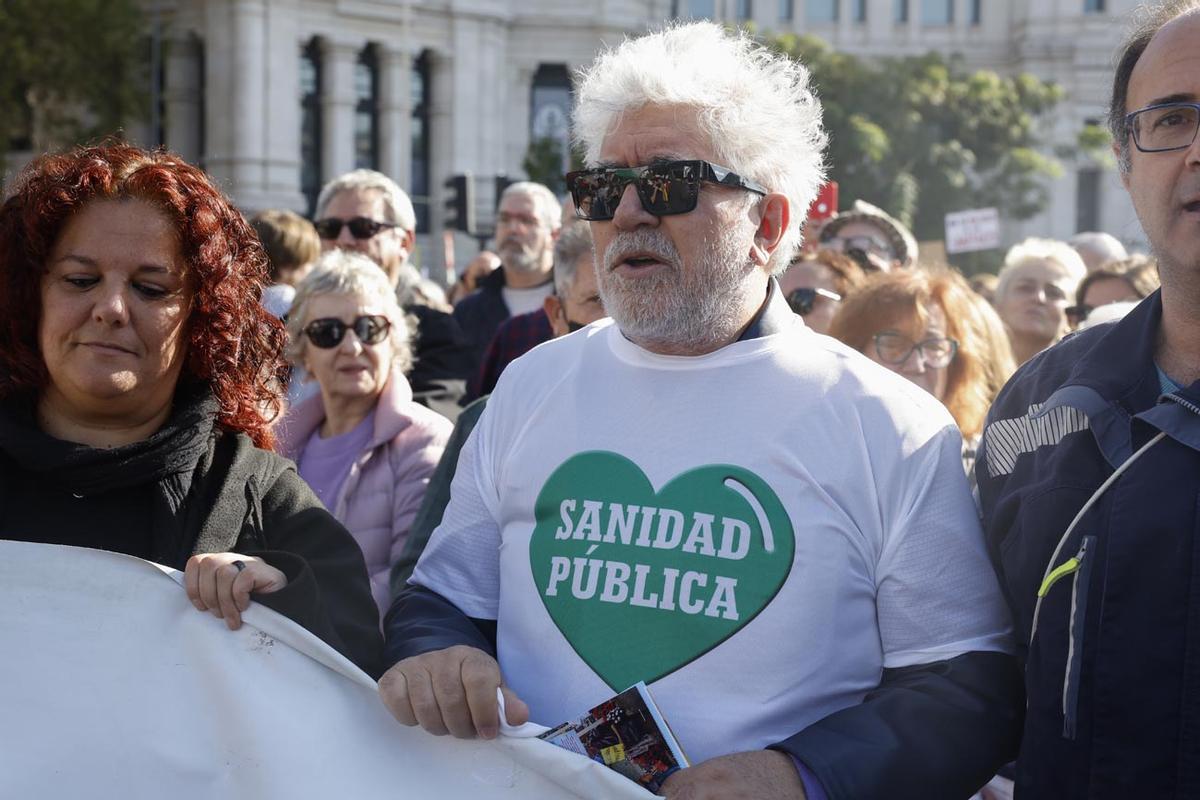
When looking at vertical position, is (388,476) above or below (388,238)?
below

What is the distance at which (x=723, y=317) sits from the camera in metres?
2.76

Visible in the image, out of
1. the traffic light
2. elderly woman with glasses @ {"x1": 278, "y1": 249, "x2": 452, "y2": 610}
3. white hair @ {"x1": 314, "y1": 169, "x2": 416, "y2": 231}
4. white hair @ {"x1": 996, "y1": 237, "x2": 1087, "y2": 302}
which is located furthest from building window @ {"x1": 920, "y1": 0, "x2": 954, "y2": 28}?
elderly woman with glasses @ {"x1": 278, "y1": 249, "x2": 452, "y2": 610}

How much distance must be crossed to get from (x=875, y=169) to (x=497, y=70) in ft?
50.0

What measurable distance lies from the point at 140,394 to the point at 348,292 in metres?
2.15

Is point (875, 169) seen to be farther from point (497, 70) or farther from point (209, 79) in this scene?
point (209, 79)

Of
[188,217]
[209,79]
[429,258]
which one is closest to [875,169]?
[429,258]

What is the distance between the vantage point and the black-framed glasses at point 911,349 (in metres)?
4.79

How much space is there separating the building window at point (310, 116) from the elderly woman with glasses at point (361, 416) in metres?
47.8

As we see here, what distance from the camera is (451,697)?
2.55m

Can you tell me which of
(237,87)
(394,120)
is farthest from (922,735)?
(394,120)

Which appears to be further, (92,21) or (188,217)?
(92,21)

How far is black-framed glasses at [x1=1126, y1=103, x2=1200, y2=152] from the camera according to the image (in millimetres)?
2328

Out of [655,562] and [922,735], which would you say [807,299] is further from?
[922,735]

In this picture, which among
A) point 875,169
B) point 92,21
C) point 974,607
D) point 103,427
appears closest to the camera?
point 974,607
